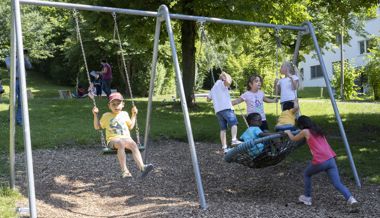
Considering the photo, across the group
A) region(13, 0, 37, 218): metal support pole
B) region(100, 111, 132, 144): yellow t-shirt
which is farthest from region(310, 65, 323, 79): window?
region(13, 0, 37, 218): metal support pole

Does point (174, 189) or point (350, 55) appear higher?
point (350, 55)

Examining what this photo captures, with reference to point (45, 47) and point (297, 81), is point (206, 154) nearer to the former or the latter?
point (297, 81)

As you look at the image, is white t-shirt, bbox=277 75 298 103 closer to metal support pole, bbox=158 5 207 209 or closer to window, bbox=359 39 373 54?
metal support pole, bbox=158 5 207 209

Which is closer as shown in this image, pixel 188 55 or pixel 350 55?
pixel 188 55

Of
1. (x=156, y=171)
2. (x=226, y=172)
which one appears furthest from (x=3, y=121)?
(x=226, y=172)

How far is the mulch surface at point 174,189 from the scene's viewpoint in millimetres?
6082

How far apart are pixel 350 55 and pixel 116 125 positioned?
111 ft

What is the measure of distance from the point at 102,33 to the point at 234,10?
4.40 metres

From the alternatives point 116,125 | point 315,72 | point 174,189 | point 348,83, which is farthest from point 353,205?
point 315,72

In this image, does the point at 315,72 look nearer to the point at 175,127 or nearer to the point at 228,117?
the point at 175,127

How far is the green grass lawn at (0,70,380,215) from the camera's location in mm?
9336

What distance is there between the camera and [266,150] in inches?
252

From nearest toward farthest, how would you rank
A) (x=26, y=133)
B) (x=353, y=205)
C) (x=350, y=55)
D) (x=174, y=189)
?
(x=26, y=133), (x=353, y=205), (x=174, y=189), (x=350, y=55)

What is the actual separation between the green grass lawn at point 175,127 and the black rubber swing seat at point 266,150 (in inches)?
87.4
